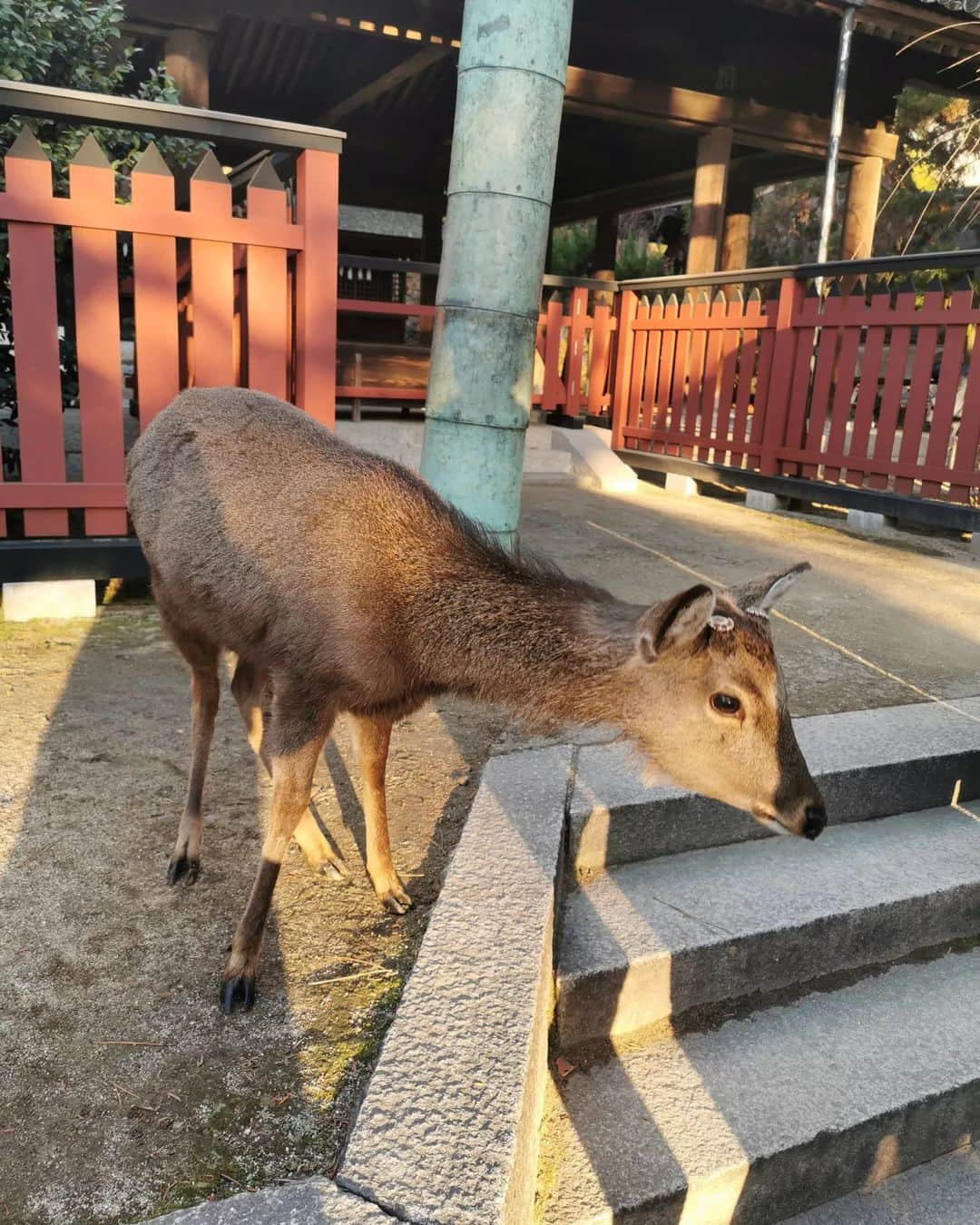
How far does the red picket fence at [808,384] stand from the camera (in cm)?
718

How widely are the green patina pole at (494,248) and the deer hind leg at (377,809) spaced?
1.29 metres

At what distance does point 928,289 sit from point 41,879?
7.26m

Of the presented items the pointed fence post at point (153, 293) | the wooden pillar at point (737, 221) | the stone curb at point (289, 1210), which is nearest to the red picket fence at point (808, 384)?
the pointed fence post at point (153, 293)

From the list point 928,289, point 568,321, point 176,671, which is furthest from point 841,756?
point 568,321

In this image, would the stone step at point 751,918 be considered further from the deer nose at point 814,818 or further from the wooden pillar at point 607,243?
the wooden pillar at point 607,243

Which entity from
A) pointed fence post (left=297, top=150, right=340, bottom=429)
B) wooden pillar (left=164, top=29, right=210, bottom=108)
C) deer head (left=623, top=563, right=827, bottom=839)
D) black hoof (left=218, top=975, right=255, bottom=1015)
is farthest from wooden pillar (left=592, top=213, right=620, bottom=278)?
black hoof (left=218, top=975, right=255, bottom=1015)

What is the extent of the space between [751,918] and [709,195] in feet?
38.9

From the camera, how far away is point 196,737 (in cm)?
328

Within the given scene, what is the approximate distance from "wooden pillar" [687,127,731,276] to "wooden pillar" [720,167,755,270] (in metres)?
3.98

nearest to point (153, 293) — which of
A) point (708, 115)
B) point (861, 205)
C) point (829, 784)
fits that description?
point (829, 784)

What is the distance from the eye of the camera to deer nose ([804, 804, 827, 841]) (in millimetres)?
2523

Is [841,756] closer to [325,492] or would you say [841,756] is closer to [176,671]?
[325,492]

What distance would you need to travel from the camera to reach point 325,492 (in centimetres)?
291

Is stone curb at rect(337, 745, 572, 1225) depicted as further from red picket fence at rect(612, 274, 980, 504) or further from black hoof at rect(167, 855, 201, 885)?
red picket fence at rect(612, 274, 980, 504)
